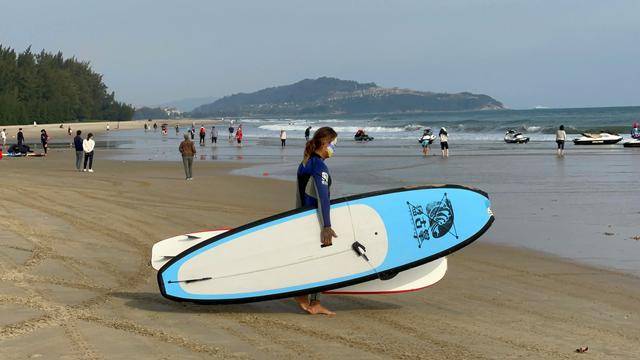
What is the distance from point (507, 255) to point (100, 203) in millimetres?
8504

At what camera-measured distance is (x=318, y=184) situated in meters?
6.93

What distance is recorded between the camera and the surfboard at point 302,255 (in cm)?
707

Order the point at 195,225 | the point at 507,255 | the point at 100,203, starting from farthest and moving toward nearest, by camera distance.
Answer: the point at 100,203
the point at 195,225
the point at 507,255

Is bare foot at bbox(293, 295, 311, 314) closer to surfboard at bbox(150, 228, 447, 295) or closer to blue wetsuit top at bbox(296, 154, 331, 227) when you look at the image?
surfboard at bbox(150, 228, 447, 295)

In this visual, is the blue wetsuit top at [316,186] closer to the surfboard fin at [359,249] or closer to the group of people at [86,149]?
the surfboard fin at [359,249]

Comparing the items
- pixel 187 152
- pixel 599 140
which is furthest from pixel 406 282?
pixel 599 140

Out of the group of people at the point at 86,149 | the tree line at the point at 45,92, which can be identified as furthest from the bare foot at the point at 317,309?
the tree line at the point at 45,92

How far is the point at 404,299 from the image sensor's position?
7.80 m

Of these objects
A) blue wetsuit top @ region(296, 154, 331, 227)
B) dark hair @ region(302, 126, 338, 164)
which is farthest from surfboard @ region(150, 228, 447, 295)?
dark hair @ region(302, 126, 338, 164)

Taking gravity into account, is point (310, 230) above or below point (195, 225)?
above

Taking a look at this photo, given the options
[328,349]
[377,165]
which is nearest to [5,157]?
[377,165]

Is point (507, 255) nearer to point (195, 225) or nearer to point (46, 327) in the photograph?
point (195, 225)

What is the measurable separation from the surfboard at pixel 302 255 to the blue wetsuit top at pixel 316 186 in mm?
125

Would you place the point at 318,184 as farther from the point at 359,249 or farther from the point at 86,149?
the point at 86,149
